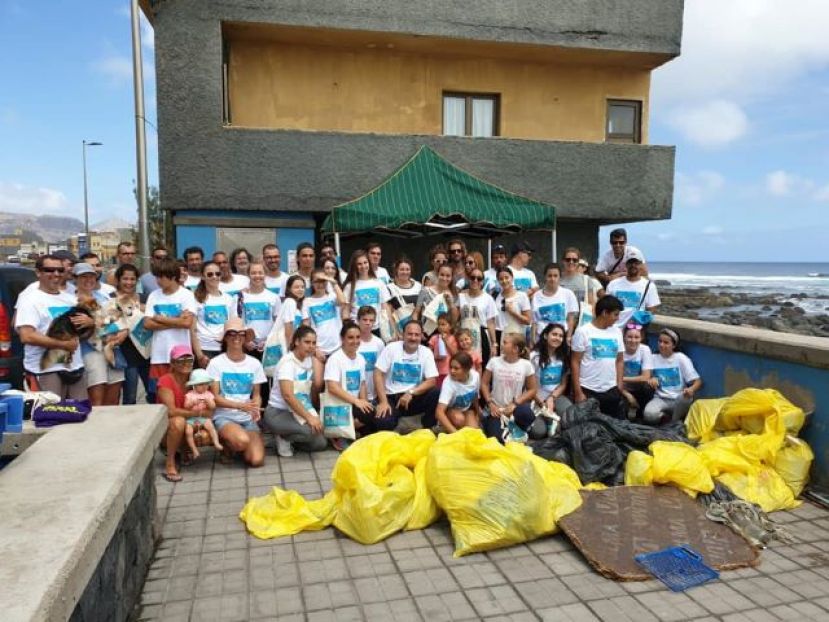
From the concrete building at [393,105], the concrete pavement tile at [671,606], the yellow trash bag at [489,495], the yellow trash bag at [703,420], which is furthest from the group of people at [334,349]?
the concrete building at [393,105]

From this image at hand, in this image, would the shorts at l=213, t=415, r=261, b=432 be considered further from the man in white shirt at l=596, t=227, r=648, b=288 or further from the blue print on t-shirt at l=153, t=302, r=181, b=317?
the man in white shirt at l=596, t=227, r=648, b=288

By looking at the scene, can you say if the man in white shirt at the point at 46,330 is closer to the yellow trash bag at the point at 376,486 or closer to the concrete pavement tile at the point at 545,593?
the yellow trash bag at the point at 376,486

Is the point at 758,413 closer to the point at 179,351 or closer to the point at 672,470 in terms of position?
the point at 672,470

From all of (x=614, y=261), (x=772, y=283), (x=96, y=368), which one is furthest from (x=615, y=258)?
(x=772, y=283)

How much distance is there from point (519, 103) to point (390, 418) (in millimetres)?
9188

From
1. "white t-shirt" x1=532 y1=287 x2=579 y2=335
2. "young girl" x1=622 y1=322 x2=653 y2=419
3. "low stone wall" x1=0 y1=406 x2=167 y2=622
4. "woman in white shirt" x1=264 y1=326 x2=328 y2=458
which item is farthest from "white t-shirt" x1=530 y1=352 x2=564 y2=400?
"low stone wall" x1=0 y1=406 x2=167 y2=622

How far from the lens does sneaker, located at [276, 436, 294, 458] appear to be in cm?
572

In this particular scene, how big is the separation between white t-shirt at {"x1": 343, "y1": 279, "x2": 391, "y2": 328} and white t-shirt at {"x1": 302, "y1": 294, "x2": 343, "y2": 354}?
0.25m

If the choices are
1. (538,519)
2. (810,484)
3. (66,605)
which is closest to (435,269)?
(538,519)

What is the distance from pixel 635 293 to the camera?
695 cm

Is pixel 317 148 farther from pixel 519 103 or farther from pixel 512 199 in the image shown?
pixel 519 103

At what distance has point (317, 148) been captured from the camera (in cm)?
1107

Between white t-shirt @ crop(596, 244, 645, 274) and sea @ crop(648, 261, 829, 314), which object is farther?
sea @ crop(648, 261, 829, 314)

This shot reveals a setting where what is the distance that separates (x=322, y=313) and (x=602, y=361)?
285 centimetres
